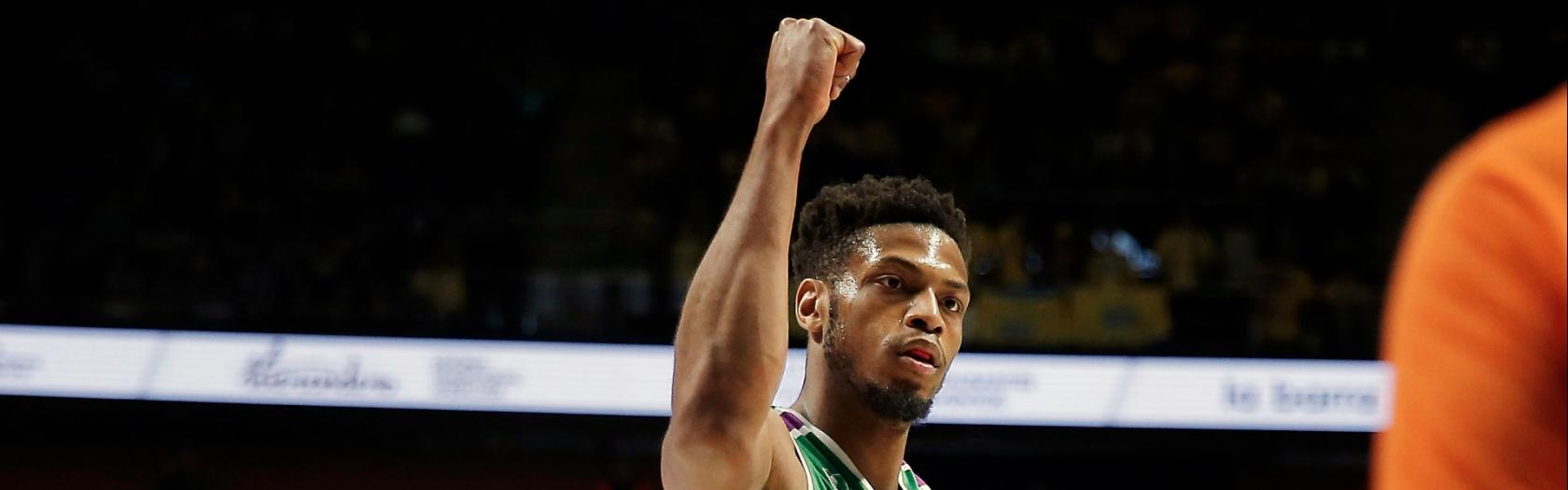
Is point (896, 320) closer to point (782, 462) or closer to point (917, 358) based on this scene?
point (917, 358)

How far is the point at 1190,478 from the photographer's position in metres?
11.6

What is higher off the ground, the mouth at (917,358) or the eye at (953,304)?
the eye at (953,304)

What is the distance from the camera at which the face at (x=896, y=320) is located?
2705mm

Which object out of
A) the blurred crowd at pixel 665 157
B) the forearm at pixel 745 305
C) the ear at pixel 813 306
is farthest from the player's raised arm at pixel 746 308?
the blurred crowd at pixel 665 157

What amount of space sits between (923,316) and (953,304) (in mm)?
137

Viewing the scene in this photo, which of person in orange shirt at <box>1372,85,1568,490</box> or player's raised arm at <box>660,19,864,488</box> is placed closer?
person in orange shirt at <box>1372,85,1568,490</box>

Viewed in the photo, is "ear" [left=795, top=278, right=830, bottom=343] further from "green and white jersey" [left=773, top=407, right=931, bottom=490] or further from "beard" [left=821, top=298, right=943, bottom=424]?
"green and white jersey" [left=773, top=407, right=931, bottom=490]

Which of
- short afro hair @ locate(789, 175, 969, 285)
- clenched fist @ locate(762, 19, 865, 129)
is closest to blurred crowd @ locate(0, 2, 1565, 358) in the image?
short afro hair @ locate(789, 175, 969, 285)

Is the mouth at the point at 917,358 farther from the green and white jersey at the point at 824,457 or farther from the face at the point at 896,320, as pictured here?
the green and white jersey at the point at 824,457

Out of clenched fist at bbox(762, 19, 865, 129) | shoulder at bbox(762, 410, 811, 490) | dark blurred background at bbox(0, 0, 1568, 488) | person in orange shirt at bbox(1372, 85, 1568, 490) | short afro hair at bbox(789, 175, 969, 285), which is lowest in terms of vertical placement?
dark blurred background at bbox(0, 0, 1568, 488)

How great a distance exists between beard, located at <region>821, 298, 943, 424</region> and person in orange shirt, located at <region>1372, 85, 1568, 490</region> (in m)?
1.84

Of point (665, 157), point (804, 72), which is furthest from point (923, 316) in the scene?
point (665, 157)

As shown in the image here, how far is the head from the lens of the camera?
2.71 metres

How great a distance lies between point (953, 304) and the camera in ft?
9.29
